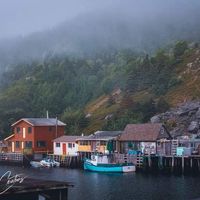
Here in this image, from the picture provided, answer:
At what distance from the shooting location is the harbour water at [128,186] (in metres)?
60.8

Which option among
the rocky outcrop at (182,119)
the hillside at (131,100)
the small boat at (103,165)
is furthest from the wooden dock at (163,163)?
the hillside at (131,100)

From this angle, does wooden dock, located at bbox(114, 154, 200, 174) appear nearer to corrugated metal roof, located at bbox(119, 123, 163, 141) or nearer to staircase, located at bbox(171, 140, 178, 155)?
staircase, located at bbox(171, 140, 178, 155)

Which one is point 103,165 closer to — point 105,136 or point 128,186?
point 105,136

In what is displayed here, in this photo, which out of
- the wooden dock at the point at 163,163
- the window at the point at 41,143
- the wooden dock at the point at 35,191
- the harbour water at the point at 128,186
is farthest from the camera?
the window at the point at 41,143

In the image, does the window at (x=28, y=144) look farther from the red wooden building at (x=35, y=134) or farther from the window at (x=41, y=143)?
the window at (x=41, y=143)

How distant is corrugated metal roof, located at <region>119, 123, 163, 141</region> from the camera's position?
96.6 m

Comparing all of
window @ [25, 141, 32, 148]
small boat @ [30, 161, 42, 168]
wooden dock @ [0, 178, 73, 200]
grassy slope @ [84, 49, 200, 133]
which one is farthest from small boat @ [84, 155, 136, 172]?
wooden dock @ [0, 178, 73, 200]

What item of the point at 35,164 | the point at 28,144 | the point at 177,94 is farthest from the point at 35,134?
the point at 177,94

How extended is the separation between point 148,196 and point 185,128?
53173mm

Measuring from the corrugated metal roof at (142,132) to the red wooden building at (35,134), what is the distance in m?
23.6

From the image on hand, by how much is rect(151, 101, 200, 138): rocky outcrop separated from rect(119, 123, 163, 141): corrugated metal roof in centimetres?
1054

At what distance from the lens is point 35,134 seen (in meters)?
117

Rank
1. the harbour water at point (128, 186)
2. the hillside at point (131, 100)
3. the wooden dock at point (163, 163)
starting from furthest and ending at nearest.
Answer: the hillside at point (131, 100), the wooden dock at point (163, 163), the harbour water at point (128, 186)

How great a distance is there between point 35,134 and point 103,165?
1105 inches
